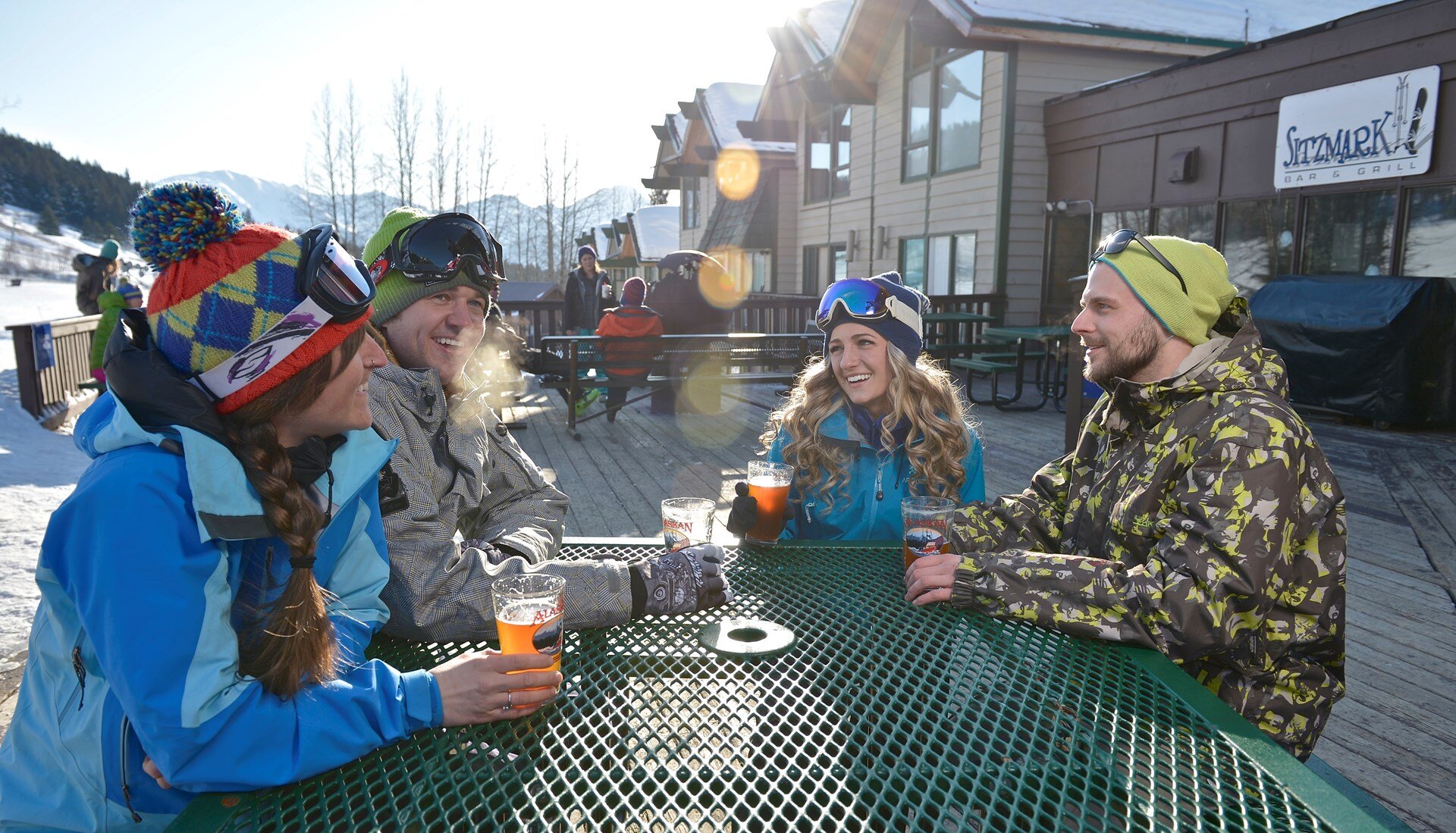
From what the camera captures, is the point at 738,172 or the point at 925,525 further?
the point at 738,172

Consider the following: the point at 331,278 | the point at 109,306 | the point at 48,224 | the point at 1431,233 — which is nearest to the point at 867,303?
→ the point at 331,278

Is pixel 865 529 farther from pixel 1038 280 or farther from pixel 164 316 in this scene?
pixel 1038 280

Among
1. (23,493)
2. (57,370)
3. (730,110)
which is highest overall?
(730,110)

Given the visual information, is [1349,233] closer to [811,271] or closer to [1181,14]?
[1181,14]

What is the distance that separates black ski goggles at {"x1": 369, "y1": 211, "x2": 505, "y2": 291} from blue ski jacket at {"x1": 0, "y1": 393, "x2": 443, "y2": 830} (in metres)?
1.09

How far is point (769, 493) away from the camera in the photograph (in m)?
2.41

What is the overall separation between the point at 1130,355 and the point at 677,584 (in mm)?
1366

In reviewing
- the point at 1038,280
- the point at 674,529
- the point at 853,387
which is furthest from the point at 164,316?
the point at 1038,280

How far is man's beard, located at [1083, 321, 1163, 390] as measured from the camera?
7.22ft

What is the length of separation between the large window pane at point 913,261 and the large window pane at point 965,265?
2.98ft

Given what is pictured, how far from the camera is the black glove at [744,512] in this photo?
2396 mm

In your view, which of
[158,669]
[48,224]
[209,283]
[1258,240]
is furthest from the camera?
[48,224]

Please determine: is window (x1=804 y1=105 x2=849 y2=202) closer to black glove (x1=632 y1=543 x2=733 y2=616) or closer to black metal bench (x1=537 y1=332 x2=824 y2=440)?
black metal bench (x1=537 y1=332 x2=824 y2=440)

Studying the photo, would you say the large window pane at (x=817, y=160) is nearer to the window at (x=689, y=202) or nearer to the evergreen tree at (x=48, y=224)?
the window at (x=689, y=202)
